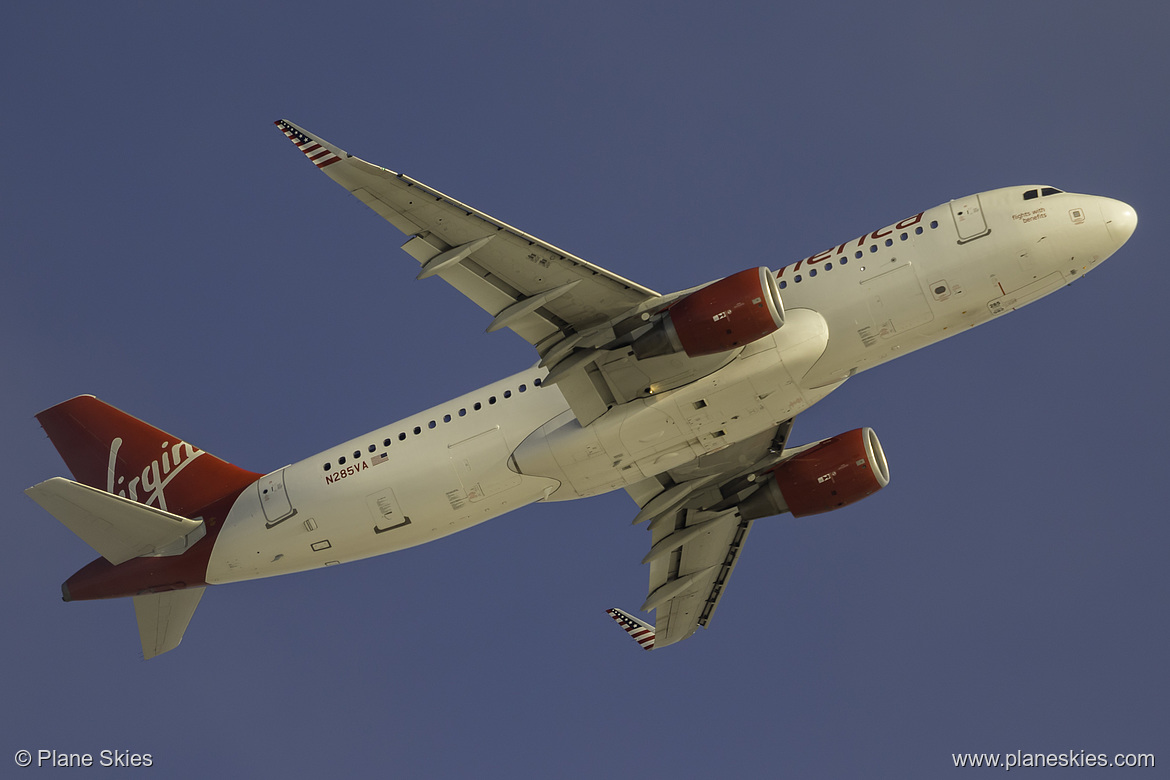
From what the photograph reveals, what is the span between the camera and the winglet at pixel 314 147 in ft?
88.8

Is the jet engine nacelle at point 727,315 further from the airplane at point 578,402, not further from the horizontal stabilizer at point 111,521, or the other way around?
the horizontal stabilizer at point 111,521

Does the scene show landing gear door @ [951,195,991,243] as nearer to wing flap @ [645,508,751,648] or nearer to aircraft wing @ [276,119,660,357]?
aircraft wing @ [276,119,660,357]

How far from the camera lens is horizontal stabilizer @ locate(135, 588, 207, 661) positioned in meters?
37.5

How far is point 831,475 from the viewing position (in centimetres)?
3684

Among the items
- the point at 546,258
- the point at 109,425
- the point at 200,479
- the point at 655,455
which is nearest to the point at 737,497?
the point at 655,455

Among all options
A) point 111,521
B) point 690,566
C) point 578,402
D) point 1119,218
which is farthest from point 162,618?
point 1119,218

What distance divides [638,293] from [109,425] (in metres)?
19.6

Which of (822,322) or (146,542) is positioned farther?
(146,542)

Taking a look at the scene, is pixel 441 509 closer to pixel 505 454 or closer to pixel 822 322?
pixel 505 454

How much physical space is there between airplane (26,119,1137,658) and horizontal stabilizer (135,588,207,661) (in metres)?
0.05

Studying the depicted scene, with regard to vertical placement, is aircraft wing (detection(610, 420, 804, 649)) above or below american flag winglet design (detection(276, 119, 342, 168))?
below

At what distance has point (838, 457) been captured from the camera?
121 feet

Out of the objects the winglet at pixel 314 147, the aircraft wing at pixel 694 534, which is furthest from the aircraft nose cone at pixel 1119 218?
the winglet at pixel 314 147

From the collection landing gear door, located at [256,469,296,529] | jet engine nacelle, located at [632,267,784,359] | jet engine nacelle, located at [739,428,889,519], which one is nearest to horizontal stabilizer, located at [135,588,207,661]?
landing gear door, located at [256,469,296,529]
